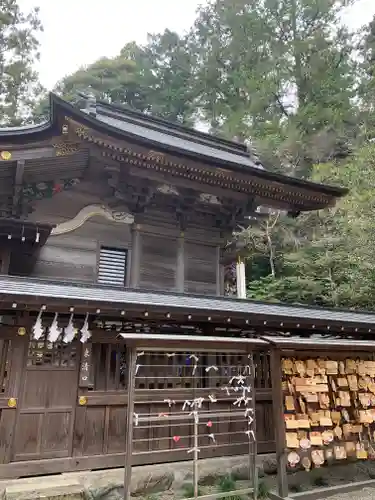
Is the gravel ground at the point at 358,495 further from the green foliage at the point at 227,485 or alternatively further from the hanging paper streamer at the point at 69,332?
the hanging paper streamer at the point at 69,332

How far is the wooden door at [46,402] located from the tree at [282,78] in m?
20.3

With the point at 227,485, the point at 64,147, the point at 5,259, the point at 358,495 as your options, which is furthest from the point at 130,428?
the point at 64,147

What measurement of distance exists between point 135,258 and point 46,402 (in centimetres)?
388

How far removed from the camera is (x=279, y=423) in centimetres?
570

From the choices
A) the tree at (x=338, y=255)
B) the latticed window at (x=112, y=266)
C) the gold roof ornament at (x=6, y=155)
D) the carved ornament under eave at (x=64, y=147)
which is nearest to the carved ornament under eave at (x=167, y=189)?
the latticed window at (x=112, y=266)

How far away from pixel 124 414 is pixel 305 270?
13523 millimetres

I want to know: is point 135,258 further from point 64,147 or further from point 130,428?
point 130,428

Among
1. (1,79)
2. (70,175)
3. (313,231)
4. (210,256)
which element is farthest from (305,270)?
(1,79)

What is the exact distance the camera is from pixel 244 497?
568 centimetres

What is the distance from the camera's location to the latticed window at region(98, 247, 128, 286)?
8.70 metres

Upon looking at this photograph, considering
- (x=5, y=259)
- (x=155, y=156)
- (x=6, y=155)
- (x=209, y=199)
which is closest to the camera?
(x=6, y=155)

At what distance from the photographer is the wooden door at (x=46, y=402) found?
5.45 meters

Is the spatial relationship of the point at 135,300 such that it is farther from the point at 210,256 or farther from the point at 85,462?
Answer: the point at 210,256

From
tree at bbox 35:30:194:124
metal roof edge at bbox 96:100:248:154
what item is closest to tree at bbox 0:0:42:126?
tree at bbox 35:30:194:124
